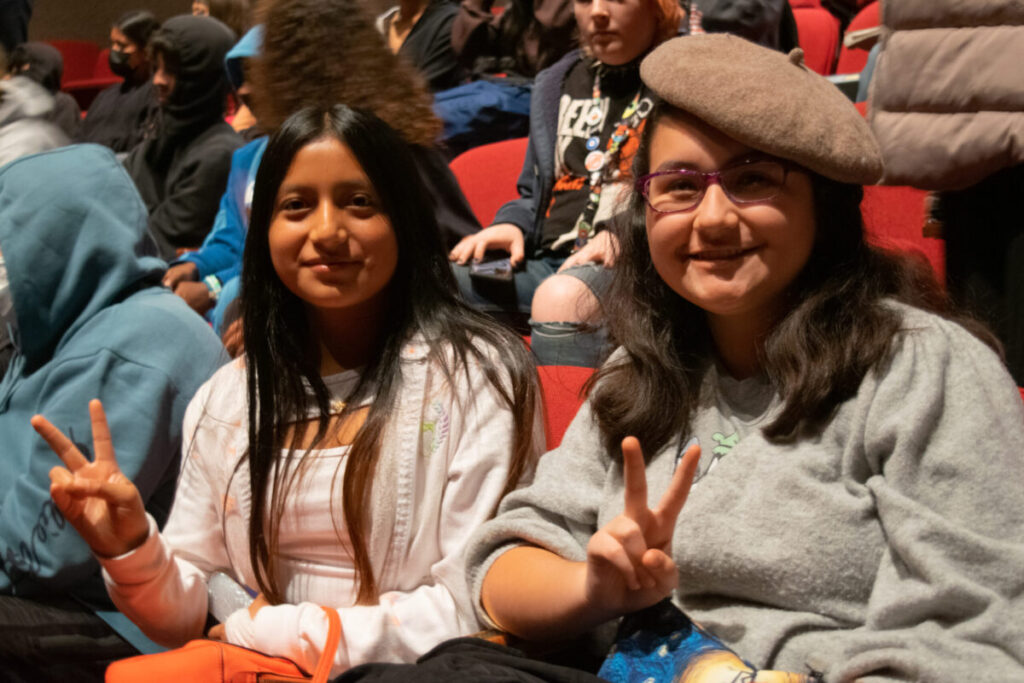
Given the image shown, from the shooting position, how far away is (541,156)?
104 inches

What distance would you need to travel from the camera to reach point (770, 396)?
1.23 meters

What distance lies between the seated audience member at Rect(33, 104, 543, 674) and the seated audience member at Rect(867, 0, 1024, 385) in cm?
82

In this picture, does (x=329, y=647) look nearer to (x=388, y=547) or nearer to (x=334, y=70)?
(x=388, y=547)

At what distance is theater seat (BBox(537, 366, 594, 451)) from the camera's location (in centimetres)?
169

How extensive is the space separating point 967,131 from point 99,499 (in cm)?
145

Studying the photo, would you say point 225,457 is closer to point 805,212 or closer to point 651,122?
point 651,122

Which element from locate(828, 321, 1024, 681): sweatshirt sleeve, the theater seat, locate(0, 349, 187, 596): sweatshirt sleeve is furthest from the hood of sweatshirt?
locate(828, 321, 1024, 681): sweatshirt sleeve

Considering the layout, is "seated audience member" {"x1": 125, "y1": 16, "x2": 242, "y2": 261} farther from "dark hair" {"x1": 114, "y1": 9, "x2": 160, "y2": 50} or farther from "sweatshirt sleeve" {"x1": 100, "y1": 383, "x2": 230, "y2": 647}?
"sweatshirt sleeve" {"x1": 100, "y1": 383, "x2": 230, "y2": 647}

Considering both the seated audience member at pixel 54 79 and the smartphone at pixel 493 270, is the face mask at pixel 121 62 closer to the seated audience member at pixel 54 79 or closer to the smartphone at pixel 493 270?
the seated audience member at pixel 54 79

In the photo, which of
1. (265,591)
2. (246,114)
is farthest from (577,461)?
(246,114)

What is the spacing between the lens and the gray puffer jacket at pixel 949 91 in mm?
1725

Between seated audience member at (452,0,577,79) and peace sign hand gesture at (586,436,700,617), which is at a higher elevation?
peace sign hand gesture at (586,436,700,617)

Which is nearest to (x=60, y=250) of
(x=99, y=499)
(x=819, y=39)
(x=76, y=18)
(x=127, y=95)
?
(x=99, y=499)

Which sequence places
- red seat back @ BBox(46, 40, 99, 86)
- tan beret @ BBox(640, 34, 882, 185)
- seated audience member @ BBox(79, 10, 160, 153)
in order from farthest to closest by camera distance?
red seat back @ BBox(46, 40, 99, 86) → seated audience member @ BBox(79, 10, 160, 153) → tan beret @ BBox(640, 34, 882, 185)
